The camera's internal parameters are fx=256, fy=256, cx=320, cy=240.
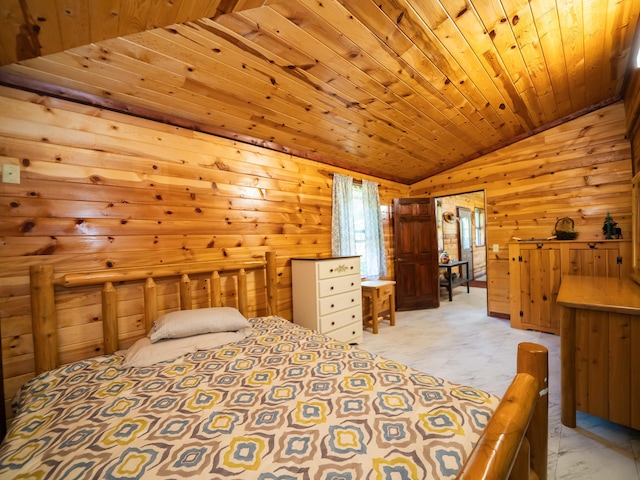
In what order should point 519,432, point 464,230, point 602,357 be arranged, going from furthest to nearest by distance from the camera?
1. point 464,230
2. point 602,357
3. point 519,432

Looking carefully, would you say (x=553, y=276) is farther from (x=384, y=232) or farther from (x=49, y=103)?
(x=49, y=103)

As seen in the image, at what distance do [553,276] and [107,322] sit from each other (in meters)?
4.46

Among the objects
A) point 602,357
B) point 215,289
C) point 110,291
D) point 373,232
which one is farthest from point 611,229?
point 110,291

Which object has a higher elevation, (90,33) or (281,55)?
(281,55)

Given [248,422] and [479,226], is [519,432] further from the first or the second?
[479,226]

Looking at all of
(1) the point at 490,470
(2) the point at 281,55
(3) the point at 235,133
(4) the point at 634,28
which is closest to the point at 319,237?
(3) the point at 235,133

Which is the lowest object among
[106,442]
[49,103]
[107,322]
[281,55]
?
Answer: [106,442]

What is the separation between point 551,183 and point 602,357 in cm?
277

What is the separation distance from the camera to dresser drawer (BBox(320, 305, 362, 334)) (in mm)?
2592

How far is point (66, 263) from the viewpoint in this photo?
1.66 meters

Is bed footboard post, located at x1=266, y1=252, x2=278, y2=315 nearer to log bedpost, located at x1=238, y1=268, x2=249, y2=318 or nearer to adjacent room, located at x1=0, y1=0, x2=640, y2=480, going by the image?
adjacent room, located at x1=0, y1=0, x2=640, y2=480

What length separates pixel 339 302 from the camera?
274 centimetres

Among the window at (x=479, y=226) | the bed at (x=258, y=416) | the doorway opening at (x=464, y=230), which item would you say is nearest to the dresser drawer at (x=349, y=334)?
the bed at (x=258, y=416)

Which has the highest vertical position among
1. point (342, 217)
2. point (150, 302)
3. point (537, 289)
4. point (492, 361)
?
point (342, 217)
